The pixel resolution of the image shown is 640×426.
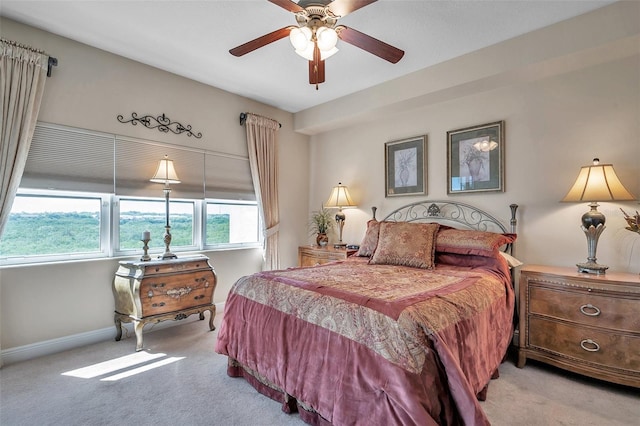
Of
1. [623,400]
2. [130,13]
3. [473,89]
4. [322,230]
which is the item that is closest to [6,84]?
[130,13]

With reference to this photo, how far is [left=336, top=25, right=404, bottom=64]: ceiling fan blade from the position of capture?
2.04 m

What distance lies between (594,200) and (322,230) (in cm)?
302

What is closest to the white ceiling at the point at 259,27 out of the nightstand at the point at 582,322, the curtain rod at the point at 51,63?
the curtain rod at the point at 51,63

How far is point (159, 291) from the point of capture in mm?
2971

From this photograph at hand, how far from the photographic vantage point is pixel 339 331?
1.64 meters

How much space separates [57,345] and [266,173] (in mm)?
2836

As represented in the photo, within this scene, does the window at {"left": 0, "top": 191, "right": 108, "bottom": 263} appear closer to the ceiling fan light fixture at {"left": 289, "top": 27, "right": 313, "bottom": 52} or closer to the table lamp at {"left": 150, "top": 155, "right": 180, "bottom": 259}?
the table lamp at {"left": 150, "top": 155, "right": 180, "bottom": 259}

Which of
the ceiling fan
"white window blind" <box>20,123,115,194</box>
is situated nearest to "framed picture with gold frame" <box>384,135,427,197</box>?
the ceiling fan

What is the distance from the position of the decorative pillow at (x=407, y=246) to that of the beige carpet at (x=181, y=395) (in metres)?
1.08

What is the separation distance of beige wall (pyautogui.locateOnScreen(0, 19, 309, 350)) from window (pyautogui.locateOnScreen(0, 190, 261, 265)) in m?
0.16

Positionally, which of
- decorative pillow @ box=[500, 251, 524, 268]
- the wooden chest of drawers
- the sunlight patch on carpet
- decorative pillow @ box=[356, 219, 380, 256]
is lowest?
the sunlight patch on carpet

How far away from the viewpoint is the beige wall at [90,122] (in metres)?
2.66

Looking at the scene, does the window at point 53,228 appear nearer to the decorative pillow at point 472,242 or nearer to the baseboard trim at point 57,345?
the baseboard trim at point 57,345

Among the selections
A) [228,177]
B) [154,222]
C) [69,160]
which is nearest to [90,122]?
[69,160]
